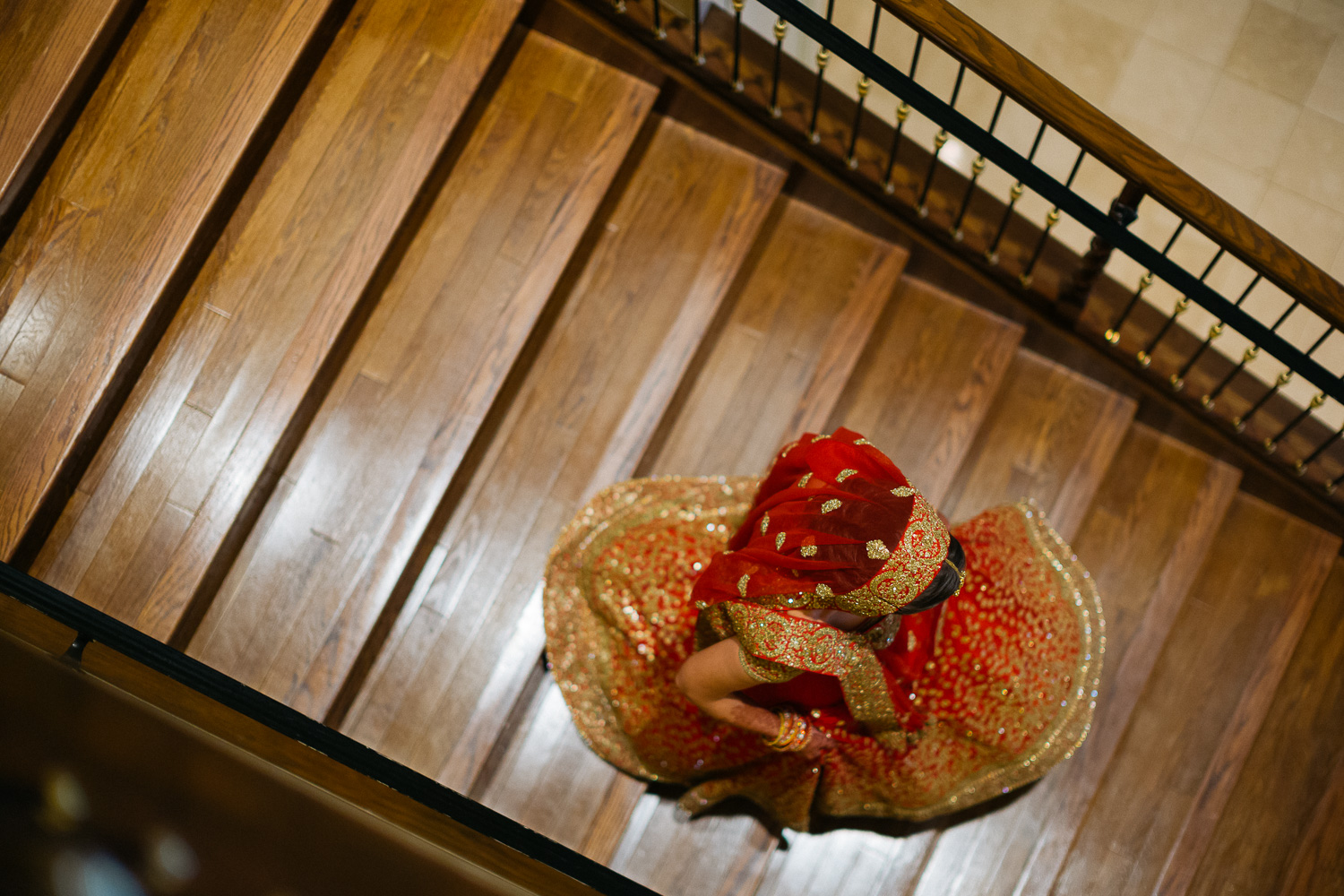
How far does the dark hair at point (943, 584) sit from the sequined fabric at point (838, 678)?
38 centimetres

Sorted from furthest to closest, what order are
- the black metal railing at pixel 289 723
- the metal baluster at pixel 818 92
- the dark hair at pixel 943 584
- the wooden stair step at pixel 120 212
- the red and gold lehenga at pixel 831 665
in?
1. the metal baluster at pixel 818 92
2. the wooden stair step at pixel 120 212
3. the red and gold lehenga at pixel 831 665
4. the dark hair at pixel 943 584
5. the black metal railing at pixel 289 723

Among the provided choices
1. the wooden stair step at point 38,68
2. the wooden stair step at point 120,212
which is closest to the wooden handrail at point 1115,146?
the wooden stair step at point 120,212

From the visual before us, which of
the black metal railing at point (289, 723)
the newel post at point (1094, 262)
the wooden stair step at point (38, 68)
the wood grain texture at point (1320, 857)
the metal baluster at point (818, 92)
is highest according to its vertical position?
the metal baluster at point (818, 92)

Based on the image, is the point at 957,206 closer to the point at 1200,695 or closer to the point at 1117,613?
the point at 1117,613

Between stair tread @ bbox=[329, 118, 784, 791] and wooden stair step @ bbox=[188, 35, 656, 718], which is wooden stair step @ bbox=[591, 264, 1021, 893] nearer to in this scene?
stair tread @ bbox=[329, 118, 784, 791]

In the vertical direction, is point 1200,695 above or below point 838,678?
above

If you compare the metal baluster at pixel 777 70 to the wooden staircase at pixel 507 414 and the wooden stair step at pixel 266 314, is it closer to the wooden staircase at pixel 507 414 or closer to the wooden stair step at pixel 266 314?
the wooden staircase at pixel 507 414

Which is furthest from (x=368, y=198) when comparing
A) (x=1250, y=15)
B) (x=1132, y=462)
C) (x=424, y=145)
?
(x=1250, y=15)

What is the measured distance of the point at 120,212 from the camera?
237 cm

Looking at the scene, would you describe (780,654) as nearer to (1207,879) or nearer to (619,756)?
(619,756)

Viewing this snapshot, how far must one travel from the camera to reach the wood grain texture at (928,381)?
8.85 feet

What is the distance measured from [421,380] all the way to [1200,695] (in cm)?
267

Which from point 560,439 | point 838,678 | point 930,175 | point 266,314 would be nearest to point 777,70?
point 930,175

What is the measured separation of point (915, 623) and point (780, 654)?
0.61 meters
